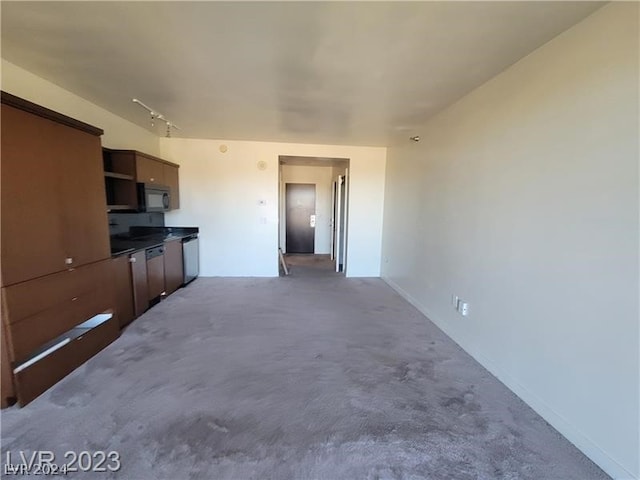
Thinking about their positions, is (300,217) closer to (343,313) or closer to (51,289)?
(343,313)

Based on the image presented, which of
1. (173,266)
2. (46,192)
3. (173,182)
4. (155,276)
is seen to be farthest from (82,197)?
(173,182)

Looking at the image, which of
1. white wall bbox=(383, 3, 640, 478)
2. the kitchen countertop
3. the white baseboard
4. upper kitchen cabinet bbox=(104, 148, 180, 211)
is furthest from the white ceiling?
the white baseboard

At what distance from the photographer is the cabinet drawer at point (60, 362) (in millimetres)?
1941

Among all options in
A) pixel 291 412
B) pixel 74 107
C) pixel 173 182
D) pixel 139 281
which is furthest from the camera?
pixel 173 182

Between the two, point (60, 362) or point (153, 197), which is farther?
point (153, 197)

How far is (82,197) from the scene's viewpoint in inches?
94.0

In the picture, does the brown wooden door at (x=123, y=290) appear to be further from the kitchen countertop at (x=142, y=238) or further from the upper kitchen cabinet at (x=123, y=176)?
the upper kitchen cabinet at (x=123, y=176)

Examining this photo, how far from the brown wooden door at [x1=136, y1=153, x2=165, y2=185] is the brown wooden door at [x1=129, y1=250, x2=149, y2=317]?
40.7 inches

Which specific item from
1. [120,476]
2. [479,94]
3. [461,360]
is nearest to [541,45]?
[479,94]

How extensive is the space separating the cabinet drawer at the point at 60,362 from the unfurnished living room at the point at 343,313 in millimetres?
18

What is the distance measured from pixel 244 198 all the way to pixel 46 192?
326 cm

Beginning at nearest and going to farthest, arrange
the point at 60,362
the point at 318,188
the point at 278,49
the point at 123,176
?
1. the point at 278,49
2. the point at 60,362
3. the point at 123,176
4. the point at 318,188

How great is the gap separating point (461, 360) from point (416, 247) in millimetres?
1709

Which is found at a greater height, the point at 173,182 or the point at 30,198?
the point at 173,182
